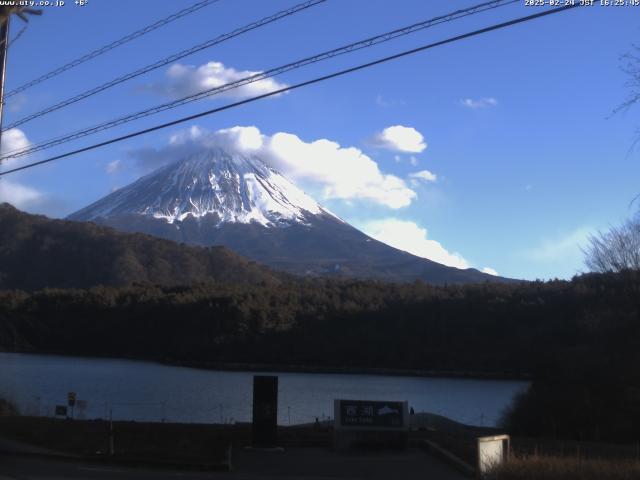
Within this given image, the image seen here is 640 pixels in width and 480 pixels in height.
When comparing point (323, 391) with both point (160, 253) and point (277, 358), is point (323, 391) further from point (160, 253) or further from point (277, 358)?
point (160, 253)

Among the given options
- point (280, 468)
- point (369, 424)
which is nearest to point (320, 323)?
point (369, 424)

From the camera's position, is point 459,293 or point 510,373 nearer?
point 510,373

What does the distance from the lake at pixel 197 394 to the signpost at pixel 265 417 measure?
11.4 meters

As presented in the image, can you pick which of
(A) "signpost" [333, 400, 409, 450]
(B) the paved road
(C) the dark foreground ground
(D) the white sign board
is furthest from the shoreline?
(D) the white sign board

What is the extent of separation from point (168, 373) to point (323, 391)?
20375 millimetres

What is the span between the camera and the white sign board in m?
15.0

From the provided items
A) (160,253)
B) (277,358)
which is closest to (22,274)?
(160,253)

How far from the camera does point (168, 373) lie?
74750 mm

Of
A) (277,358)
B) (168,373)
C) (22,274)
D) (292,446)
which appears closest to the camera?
(292,446)

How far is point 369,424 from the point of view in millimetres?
21016

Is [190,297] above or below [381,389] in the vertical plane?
above

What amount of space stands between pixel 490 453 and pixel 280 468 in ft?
15.0

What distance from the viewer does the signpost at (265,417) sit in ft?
65.8

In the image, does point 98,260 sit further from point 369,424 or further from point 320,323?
point 369,424
